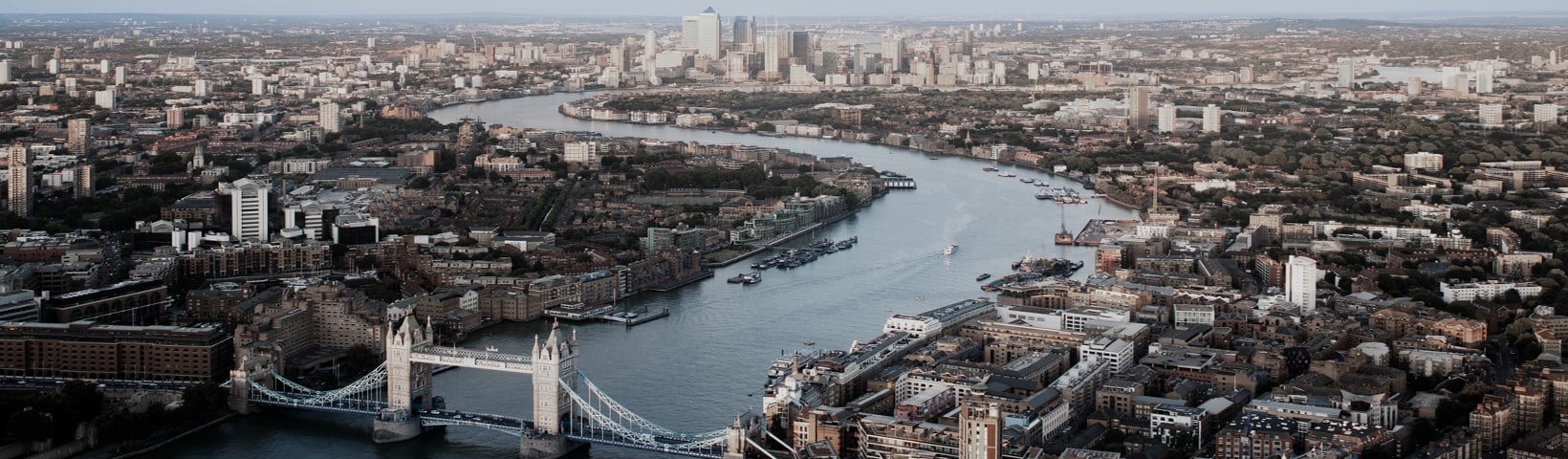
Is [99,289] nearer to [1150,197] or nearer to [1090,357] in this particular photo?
[1090,357]

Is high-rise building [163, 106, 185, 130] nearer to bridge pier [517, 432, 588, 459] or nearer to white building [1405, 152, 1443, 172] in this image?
white building [1405, 152, 1443, 172]

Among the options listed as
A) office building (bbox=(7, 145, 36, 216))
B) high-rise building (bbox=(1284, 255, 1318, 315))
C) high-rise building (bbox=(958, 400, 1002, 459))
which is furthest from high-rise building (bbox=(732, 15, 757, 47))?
high-rise building (bbox=(958, 400, 1002, 459))

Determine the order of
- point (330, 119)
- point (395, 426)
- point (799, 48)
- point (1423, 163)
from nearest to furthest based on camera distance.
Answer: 1. point (395, 426)
2. point (1423, 163)
3. point (330, 119)
4. point (799, 48)

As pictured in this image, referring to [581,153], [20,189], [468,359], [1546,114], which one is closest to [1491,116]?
[1546,114]

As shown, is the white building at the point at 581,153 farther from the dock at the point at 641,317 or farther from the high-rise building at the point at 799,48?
the high-rise building at the point at 799,48

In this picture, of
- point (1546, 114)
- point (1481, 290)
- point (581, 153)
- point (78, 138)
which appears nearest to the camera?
point (1481, 290)

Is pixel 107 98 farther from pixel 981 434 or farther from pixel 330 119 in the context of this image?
pixel 981 434
